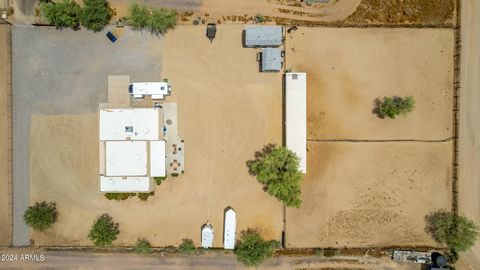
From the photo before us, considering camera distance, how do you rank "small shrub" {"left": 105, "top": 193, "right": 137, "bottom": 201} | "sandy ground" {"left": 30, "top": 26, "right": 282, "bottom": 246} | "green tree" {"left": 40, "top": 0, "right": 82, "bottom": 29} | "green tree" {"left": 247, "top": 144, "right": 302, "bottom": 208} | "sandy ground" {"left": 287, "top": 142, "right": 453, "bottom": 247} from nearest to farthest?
"green tree" {"left": 247, "top": 144, "right": 302, "bottom": 208} < "green tree" {"left": 40, "top": 0, "right": 82, "bottom": 29} < "sandy ground" {"left": 287, "top": 142, "right": 453, "bottom": 247} < "sandy ground" {"left": 30, "top": 26, "right": 282, "bottom": 246} < "small shrub" {"left": 105, "top": 193, "right": 137, "bottom": 201}

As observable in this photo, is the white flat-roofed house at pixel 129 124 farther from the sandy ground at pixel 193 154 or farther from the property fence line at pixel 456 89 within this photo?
the property fence line at pixel 456 89

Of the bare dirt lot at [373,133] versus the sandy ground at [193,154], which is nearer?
the bare dirt lot at [373,133]

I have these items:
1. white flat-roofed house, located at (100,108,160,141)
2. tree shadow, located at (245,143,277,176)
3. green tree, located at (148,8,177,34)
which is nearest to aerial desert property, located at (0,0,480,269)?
tree shadow, located at (245,143,277,176)

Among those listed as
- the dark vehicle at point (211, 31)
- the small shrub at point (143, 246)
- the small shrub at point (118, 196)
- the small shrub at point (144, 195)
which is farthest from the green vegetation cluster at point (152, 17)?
the small shrub at point (143, 246)

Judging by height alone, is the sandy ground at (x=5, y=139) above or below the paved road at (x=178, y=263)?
above

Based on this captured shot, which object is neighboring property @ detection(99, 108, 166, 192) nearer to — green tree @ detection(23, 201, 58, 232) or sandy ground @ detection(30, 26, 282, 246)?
sandy ground @ detection(30, 26, 282, 246)

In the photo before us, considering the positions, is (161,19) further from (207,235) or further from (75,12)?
(207,235)
